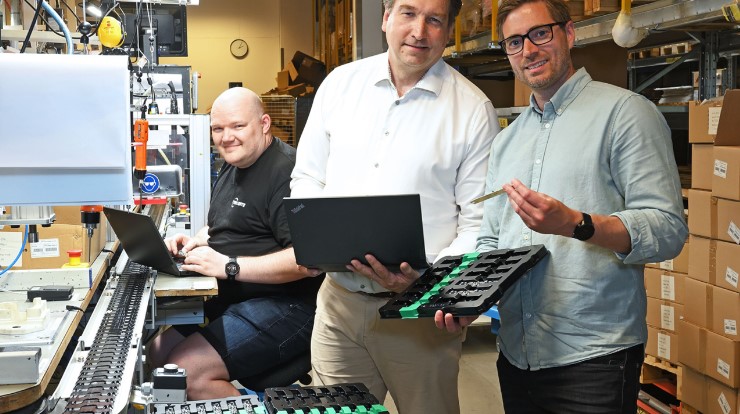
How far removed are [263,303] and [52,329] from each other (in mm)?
998

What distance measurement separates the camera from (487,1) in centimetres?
463

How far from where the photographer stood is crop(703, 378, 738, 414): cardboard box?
10.7 ft

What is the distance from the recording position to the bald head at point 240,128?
3211 millimetres

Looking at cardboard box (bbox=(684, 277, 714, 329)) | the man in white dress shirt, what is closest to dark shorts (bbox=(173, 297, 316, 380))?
the man in white dress shirt

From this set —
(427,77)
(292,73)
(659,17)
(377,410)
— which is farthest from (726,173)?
(292,73)

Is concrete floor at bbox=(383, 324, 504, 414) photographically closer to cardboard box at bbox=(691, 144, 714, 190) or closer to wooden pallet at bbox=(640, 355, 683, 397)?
wooden pallet at bbox=(640, 355, 683, 397)

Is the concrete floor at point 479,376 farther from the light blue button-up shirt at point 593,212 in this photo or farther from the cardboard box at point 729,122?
the light blue button-up shirt at point 593,212

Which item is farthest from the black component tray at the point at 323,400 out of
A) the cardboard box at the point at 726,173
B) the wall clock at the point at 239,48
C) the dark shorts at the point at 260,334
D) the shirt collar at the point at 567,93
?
the wall clock at the point at 239,48

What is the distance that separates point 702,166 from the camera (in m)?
3.33

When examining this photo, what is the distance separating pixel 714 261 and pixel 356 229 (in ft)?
6.30

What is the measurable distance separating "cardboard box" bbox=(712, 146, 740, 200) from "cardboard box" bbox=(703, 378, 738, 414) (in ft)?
2.62

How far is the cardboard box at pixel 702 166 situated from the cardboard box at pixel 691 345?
61cm

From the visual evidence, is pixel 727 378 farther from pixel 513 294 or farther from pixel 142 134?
pixel 142 134

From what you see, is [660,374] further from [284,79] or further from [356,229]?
[284,79]
